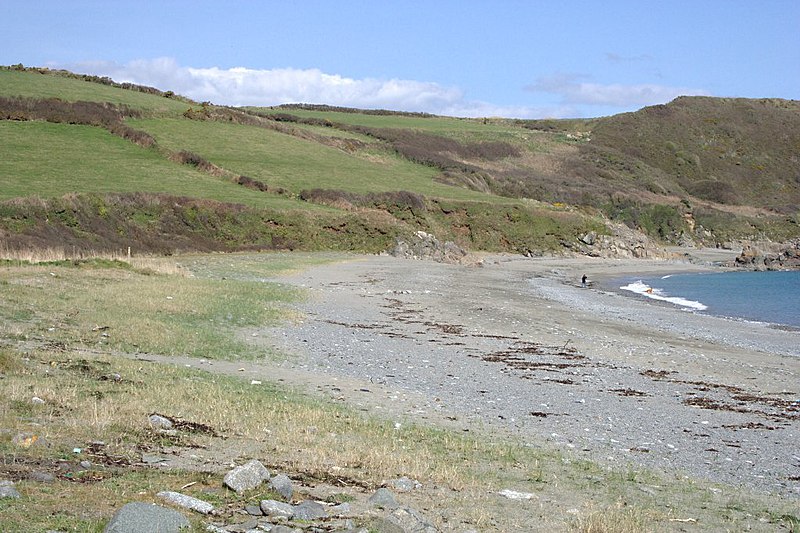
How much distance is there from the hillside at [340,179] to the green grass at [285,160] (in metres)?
0.25

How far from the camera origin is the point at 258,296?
27.5 m

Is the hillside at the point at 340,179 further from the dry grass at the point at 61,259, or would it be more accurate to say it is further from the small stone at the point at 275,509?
the small stone at the point at 275,509

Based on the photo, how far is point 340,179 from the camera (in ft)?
218

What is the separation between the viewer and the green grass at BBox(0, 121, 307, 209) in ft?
152

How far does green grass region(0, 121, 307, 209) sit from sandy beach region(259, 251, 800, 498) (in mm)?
18435

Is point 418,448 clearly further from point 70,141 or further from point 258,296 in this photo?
point 70,141

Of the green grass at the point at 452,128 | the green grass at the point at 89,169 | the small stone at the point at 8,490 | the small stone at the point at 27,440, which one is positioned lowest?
the small stone at the point at 27,440

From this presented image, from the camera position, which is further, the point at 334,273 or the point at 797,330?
the point at 334,273

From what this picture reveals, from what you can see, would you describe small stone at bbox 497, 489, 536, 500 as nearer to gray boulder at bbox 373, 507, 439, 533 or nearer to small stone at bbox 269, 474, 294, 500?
gray boulder at bbox 373, 507, 439, 533

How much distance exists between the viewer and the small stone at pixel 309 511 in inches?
291

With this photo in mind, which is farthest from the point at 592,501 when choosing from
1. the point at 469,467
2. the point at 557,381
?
the point at 557,381

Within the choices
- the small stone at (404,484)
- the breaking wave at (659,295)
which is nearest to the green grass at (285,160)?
the breaking wave at (659,295)

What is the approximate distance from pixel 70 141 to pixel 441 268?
30.3m

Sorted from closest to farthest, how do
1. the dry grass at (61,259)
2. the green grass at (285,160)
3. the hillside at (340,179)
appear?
the dry grass at (61,259)
the hillside at (340,179)
the green grass at (285,160)
